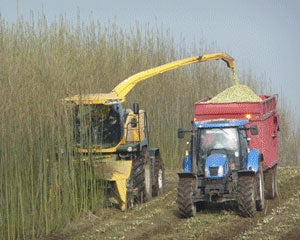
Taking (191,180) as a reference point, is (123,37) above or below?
above

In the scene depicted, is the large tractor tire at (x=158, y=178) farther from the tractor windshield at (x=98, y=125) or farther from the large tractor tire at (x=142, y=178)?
the tractor windshield at (x=98, y=125)

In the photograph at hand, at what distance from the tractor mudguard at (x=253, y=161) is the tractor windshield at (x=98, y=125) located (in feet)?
8.24

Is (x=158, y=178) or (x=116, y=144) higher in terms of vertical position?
(x=116, y=144)

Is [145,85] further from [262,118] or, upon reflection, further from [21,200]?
[21,200]

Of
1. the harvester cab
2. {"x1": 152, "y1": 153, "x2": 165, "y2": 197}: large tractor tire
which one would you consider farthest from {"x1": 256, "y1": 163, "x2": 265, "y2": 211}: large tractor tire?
{"x1": 152, "y1": 153, "x2": 165, "y2": 197}: large tractor tire

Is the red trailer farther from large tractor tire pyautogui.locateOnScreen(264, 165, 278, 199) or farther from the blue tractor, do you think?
the blue tractor

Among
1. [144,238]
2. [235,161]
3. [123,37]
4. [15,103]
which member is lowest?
[144,238]

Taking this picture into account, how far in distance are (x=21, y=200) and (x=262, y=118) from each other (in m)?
5.89

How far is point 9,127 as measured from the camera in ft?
40.6

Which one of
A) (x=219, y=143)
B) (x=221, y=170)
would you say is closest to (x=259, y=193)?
(x=221, y=170)

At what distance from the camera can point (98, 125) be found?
52.4 ft

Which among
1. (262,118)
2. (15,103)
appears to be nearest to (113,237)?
(15,103)

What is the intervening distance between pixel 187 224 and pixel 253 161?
1974 mm

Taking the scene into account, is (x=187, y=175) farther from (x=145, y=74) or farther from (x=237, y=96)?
(x=145, y=74)
